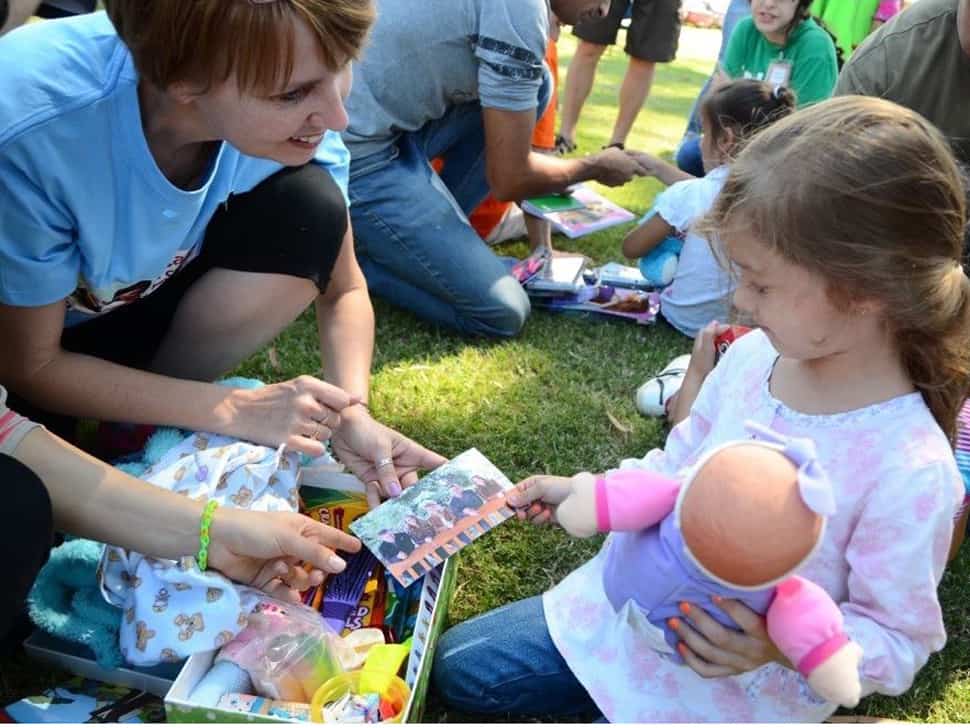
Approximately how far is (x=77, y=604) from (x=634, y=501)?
2.77 feet

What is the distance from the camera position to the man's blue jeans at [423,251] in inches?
97.3

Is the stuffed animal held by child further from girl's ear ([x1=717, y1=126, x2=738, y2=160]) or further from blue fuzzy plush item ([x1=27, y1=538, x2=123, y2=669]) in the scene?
blue fuzzy plush item ([x1=27, y1=538, x2=123, y2=669])

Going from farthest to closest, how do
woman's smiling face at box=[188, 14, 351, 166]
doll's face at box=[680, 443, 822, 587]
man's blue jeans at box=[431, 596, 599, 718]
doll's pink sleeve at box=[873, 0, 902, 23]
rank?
doll's pink sleeve at box=[873, 0, 902, 23] < man's blue jeans at box=[431, 596, 599, 718] < woman's smiling face at box=[188, 14, 351, 166] < doll's face at box=[680, 443, 822, 587]

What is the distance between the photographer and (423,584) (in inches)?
57.7

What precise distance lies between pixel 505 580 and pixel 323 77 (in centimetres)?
90

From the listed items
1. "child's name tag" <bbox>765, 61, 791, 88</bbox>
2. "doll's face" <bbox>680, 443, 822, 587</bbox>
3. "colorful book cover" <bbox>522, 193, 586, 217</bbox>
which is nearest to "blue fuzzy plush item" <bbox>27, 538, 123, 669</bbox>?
"doll's face" <bbox>680, 443, 822, 587</bbox>

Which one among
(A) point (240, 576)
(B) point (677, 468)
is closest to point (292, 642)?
(A) point (240, 576)

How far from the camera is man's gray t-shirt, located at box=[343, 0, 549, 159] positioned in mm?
2264

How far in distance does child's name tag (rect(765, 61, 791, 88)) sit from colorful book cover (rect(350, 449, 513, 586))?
2.47 metres

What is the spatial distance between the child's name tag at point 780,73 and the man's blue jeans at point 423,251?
4.26 feet

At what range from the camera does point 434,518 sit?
1.51 metres

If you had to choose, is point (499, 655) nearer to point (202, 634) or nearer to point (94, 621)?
point (202, 634)

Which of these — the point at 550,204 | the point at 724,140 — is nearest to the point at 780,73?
the point at 724,140

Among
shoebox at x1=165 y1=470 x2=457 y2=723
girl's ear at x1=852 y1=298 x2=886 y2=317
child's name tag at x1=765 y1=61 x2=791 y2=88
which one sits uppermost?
girl's ear at x1=852 y1=298 x2=886 y2=317
